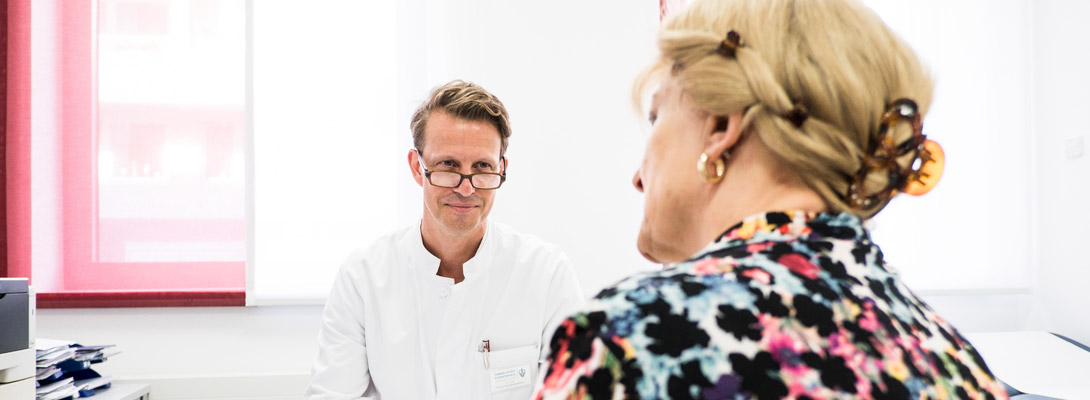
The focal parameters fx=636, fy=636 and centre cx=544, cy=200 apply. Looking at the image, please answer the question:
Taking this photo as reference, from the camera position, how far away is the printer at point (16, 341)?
4.98ft

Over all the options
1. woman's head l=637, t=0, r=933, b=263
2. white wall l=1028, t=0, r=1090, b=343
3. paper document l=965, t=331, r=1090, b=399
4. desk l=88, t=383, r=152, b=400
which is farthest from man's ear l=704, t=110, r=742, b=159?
white wall l=1028, t=0, r=1090, b=343

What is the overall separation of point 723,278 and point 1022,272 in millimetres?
2807

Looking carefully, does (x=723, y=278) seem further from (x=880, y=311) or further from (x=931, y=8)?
(x=931, y=8)

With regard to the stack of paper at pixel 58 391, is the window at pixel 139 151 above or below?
above

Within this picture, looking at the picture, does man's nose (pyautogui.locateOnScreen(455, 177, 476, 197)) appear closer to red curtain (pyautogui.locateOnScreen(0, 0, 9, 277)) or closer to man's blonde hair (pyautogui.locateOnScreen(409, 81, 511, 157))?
man's blonde hair (pyautogui.locateOnScreen(409, 81, 511, 157))

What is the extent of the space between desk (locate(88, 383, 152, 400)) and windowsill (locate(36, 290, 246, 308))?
0.28m

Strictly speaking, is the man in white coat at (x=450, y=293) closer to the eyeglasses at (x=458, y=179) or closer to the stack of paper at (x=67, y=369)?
the eyeglasses at (x=458, y=179)

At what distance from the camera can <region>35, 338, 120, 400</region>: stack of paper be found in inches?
69.1

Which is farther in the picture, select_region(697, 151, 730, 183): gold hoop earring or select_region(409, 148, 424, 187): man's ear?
select_region(409, 148, 424, 187): man's ear

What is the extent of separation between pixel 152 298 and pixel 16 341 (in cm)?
70

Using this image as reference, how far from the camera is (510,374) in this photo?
1505mm

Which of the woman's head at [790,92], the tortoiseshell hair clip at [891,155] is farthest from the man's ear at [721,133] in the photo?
the tortoiseshell hair clip at [891,155]

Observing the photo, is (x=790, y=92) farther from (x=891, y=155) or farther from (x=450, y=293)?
(x=450, y=293)

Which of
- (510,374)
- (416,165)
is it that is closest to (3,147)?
(416,165)
